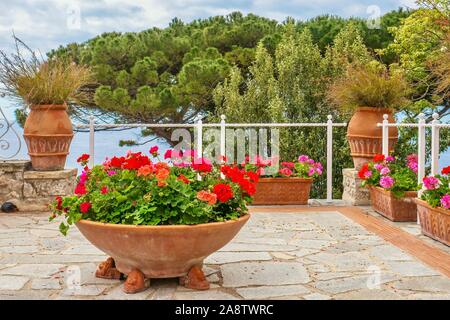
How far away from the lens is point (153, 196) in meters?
3.23

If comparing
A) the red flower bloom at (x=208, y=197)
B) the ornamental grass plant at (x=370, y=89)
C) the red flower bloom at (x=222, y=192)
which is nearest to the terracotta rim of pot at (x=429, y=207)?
the ornamental grass plant at (x=370, y=89)

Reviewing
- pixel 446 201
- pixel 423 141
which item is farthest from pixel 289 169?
pixel 446 201

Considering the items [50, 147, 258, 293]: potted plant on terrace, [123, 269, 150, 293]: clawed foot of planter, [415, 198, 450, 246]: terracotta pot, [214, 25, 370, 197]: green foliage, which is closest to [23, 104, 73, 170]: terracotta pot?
[50, 147, 258, 293]: potted plant on terrace

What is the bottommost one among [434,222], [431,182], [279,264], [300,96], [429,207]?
[279,264]

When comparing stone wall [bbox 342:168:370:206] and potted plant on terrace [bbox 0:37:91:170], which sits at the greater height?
potted plant on terrace [bbox 0:37:91:170]

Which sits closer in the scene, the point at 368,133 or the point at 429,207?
the point at 429,207

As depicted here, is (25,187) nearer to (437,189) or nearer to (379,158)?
(379,158)

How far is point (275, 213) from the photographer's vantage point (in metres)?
6.28

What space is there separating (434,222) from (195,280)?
2.33 metres

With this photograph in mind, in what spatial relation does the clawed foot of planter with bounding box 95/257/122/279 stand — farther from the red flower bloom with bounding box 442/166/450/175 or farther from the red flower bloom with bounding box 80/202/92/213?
the red flower bloom with bounding box 442/166/450/175

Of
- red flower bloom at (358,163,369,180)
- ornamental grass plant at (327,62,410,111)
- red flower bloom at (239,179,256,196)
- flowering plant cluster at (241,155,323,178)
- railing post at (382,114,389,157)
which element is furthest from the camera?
A: flowering plant cluster at (241,155,323,178)

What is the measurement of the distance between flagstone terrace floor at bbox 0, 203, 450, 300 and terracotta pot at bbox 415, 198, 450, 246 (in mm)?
80

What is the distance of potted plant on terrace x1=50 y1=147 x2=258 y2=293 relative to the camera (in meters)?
3.15
